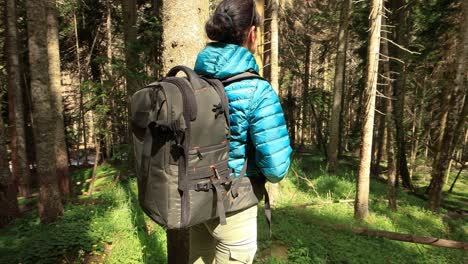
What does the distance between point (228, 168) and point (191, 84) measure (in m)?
0.58

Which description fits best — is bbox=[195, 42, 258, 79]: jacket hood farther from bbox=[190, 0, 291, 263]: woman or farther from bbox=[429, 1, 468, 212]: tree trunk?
A: bbox=[429, 1, 468, 212]: tree trunk

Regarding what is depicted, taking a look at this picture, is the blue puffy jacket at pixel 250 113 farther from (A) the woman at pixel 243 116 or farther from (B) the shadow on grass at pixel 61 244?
(B) the shadow on grass at pixel 61 244

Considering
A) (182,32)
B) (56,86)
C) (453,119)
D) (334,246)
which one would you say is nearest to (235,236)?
(182,32)

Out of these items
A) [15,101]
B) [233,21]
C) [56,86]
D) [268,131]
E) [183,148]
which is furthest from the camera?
[15,101]

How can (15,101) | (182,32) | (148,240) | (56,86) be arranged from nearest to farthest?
(182,32)
(148,240)
(56,86)
(15,101)

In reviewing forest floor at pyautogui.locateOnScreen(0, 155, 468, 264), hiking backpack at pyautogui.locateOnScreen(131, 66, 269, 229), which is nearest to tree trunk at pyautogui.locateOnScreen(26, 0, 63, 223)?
forest floor at pyautogui.locateOnScreen(0, 155, 468, 264)

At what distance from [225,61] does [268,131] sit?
52cm

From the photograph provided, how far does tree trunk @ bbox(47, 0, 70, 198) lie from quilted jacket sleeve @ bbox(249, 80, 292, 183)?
8529mm

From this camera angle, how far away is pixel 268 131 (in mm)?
1907

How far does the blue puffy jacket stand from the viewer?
1.91 meters

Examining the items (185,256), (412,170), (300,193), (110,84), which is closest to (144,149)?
(185,256)

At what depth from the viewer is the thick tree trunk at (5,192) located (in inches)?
320

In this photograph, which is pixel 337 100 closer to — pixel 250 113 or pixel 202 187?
pixel 250 113

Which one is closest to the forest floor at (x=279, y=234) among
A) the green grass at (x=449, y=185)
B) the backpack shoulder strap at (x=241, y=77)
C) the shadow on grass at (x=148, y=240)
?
the shadow on grass at (x=148, y=240)
